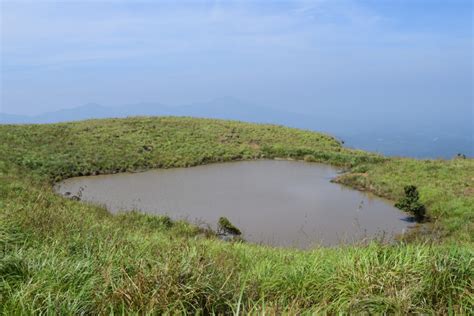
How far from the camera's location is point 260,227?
1462 cm

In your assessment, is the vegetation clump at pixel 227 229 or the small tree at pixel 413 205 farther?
the small tree at pixel 413 205

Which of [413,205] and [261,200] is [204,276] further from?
[261,200]

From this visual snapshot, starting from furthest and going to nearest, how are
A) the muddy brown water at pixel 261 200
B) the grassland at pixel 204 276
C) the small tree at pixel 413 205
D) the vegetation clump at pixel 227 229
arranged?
the small tree at pixel 413 205 < the muddy brown water at pixel 261 200 < the vegetation clump at pixel 227 229 < the grassland at pixel 204 276

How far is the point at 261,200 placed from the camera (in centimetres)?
1791

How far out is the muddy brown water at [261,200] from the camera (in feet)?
46.8

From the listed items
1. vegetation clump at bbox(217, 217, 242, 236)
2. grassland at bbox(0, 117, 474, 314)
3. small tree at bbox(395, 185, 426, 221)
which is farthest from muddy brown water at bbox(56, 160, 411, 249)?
grassland at bbox(0, 117, 474, 314)

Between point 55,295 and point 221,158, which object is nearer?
point 55,295

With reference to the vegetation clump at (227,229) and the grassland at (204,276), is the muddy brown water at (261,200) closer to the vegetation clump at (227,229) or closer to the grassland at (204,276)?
the vegetation clump at (227,229)

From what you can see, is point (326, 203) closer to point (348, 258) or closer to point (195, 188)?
point (195, 188)

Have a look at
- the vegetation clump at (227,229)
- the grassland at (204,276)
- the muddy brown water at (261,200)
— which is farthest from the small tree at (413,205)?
the vegetation clump at (227,229)

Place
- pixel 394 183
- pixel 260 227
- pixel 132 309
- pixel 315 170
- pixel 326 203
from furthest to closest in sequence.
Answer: pixel 315 170 → pixel 394 183 → pixel 326 203 → pixel 260 227 → pixel 132 309

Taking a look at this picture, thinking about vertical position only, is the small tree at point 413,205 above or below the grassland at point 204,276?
below

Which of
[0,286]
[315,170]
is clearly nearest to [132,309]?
[0,286]

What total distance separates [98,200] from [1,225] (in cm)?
1138
